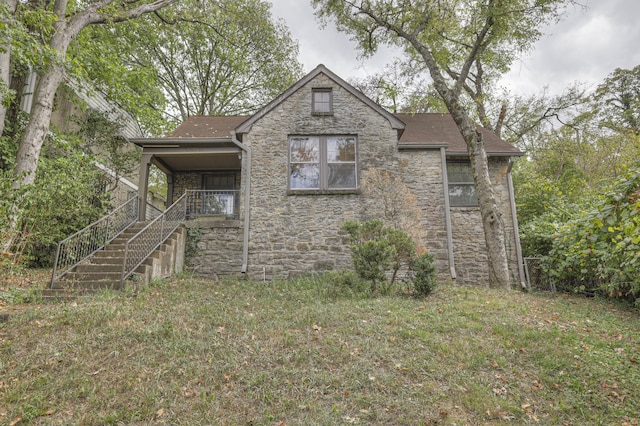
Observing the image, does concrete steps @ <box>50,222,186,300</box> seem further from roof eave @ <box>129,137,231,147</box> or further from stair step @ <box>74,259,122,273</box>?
roof eave @ <box>129,137,231,147</box>

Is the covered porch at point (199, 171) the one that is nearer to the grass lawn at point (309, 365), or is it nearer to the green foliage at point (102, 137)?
the green foliage at point (102, 137)

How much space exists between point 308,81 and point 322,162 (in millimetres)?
2789

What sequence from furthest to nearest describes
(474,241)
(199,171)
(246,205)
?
(199,171), (474,241), (246,205)

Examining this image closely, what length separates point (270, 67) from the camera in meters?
21.1

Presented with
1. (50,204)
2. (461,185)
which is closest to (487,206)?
(461,185)

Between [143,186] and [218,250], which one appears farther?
[143,186]

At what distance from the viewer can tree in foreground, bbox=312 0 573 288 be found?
368 inches

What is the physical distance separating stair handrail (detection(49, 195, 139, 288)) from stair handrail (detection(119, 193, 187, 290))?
862mm

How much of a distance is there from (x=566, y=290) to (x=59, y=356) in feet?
41.9

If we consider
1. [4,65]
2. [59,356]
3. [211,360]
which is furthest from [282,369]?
[4,65]

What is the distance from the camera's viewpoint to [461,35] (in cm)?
1320

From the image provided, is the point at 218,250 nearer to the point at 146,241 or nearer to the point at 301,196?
the point at 146,241

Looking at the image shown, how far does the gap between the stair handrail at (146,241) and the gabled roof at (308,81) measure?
345 centimetres

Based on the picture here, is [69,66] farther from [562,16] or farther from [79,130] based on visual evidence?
[562,16]
